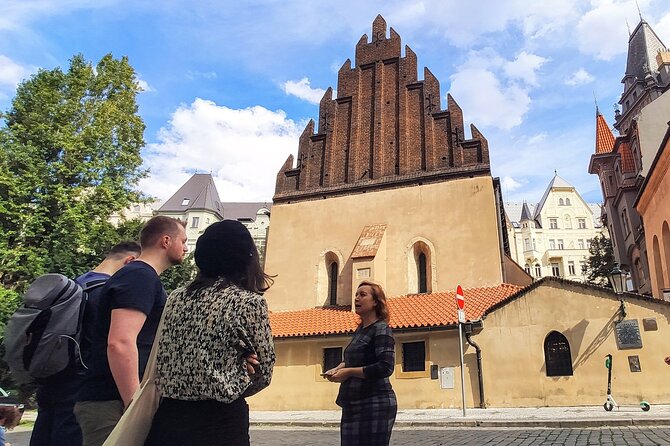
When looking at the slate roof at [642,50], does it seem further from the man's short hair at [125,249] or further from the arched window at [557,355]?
the man's short hair at [125,249]

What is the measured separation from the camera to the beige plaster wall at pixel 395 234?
1728 cm

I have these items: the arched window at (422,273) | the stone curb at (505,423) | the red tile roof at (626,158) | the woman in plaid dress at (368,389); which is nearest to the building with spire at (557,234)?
the red tile roof at (626,158)

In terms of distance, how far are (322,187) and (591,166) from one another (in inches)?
1117

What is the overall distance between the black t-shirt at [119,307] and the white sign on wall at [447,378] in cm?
1265

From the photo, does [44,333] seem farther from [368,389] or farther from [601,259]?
[601,259]

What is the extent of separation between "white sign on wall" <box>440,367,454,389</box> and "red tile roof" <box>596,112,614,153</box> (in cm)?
3129

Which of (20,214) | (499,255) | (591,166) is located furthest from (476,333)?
(591,166)

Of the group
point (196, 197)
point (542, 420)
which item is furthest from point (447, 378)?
point (196, 197)

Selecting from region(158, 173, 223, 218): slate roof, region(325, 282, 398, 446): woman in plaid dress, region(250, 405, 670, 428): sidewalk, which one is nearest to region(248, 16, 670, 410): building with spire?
region(250, 405, 670, 428): sidewalk

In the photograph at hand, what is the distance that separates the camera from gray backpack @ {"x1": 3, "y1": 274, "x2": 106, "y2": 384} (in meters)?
2.82

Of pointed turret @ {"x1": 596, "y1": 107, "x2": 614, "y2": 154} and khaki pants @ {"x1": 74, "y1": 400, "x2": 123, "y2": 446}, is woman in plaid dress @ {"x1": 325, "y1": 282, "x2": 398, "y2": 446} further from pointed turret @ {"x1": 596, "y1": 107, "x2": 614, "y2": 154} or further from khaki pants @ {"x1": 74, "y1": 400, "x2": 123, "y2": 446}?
pointed turret @ {"x1": 596, "y1": 107, "x2": 614, "y2": 154}

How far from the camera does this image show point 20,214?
687 inches

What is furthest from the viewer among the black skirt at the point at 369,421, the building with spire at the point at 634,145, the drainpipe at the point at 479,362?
the building with spire at the point at 634,145

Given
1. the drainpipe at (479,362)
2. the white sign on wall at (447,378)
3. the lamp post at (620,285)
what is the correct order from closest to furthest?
the lamp post at (620,285) → the drainpipe at (479,362) → the white sign on wall at (447,378)
